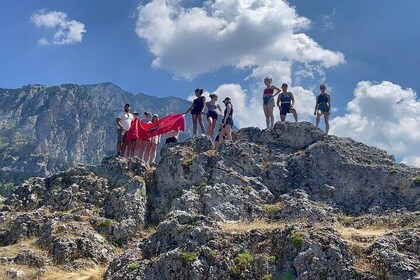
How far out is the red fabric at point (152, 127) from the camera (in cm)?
2628

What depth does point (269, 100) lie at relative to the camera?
2798 cm

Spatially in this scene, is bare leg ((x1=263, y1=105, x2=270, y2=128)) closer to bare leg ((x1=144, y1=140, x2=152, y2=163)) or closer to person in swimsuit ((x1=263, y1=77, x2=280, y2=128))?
person in swimsuit ((x1=263, y1=77, x2=280, y2=128))

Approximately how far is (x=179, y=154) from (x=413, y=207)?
37.5 ft

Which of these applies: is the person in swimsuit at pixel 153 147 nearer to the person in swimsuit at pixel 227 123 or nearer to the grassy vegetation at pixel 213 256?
A: the person in swimsuit at pixel 227 123

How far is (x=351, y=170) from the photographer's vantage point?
22750 millimetres

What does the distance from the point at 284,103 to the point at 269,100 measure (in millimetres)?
940

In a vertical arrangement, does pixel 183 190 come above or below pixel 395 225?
above

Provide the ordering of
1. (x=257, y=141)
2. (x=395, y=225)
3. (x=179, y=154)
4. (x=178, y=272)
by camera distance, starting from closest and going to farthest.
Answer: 1. (x=178, y=272)
2. (x=395, y=225)
3. (x=179, y=154)
4. (x=257, y=141)

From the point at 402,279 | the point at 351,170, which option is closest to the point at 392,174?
the point at 351,170

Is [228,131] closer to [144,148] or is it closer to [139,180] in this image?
[144,148]

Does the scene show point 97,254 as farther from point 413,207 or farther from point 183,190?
point 413,207

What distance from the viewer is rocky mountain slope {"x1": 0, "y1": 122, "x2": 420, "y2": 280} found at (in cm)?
1436

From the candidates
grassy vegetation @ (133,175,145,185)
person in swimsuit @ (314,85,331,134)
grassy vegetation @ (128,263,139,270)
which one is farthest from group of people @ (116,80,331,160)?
grassy vegetation @ (128,263,139,270)

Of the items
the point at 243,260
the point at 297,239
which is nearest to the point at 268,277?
the point at 243,260
